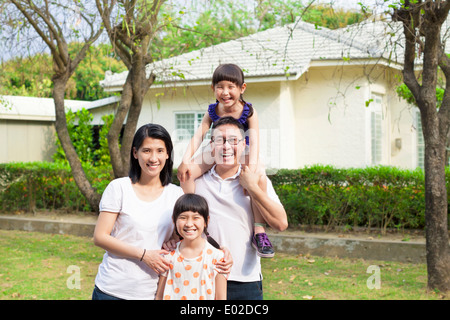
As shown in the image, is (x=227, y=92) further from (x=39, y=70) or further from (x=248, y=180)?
(x=39, y=70)

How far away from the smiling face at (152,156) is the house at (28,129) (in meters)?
13.7

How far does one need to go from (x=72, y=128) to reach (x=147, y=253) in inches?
577

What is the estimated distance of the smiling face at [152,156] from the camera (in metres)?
2.74

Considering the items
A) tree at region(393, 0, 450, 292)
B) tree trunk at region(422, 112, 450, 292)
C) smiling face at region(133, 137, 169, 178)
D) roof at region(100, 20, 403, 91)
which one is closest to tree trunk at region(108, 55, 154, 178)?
roof at region(100, 20, 403, 91)

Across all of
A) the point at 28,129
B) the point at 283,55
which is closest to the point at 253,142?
the point at 283,55

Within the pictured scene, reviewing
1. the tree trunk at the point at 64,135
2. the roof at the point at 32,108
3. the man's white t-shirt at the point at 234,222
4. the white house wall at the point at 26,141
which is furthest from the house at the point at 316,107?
the man's white t-shirt at the point at 234,222

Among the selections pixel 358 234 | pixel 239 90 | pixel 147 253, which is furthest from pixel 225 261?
pixel 358 234

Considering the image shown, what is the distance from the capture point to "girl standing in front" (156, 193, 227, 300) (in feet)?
8.45

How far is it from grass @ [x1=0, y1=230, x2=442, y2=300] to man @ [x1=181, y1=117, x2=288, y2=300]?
3.61 m

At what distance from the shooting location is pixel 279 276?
7.16 meters

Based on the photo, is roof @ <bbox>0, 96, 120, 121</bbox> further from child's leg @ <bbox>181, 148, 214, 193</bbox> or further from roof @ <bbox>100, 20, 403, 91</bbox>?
child's leg @ <bbox>181, 148, 214, 193</bbox>

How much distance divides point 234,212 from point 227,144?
13.9 inches

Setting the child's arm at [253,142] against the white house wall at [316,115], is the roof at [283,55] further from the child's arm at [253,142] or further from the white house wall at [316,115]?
the child's arm at [253,142]

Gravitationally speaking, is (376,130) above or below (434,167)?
above
